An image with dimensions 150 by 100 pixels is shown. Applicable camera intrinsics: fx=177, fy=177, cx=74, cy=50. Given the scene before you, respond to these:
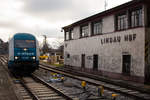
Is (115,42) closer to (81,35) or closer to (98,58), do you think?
(98,58)

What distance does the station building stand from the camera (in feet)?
42.3

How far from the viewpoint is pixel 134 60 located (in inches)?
531

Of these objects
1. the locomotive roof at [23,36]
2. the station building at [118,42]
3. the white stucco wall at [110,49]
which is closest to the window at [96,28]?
the station building at [118,42]

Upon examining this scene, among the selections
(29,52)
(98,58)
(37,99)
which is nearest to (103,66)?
(98,58)

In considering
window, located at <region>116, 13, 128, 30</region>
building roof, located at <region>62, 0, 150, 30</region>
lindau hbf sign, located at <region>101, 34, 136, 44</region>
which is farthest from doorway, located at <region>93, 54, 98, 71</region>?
window, located at <region>116, 13, 128, 30</region>

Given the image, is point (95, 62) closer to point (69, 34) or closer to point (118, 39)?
point (118, 39)

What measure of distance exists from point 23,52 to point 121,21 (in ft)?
28.9

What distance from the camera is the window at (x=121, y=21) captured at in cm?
1486

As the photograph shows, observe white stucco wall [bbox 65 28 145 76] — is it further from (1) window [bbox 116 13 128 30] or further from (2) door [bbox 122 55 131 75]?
(1) window [bbox 116 13 128 30]

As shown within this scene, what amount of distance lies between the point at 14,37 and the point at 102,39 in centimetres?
830

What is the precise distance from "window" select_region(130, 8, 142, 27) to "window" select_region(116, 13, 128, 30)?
73 centimetres

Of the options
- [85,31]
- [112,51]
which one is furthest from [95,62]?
[85,31]

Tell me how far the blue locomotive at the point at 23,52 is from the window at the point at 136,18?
8468 mm

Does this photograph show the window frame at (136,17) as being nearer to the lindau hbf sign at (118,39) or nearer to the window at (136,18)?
the window at (136,18)
